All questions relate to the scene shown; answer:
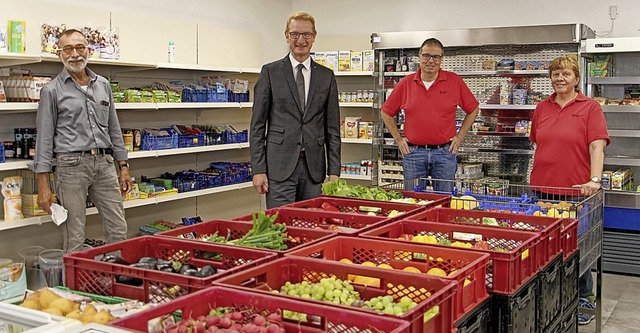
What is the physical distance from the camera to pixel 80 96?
4.93 meters

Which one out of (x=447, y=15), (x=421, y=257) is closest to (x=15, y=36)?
(x=421, y=257)

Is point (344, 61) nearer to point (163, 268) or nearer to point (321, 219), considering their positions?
point (321, 219)

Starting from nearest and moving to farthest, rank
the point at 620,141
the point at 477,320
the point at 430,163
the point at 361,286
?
the point at 361,286 < the point at 477,320 < the point at 430,163 < the point at 620,141

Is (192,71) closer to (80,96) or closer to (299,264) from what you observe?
(80,96)

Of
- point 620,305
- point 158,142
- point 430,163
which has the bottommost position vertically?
point 620,305

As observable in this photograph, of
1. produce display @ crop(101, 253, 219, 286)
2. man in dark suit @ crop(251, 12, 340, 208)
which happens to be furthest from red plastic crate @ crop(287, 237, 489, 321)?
man in dark suit @ crop(251, 12, 340, 208)

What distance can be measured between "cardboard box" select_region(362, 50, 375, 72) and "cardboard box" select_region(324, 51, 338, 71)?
1.11 feet

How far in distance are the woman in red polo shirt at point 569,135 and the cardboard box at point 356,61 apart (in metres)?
3.17

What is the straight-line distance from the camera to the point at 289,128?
4629 millimetres

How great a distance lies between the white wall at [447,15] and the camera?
6.87 meters

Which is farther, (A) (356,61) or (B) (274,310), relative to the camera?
(A) (356,61)

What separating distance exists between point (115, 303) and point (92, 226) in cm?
395

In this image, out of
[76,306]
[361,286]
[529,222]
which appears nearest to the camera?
[76,306]

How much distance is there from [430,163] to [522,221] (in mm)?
1720
